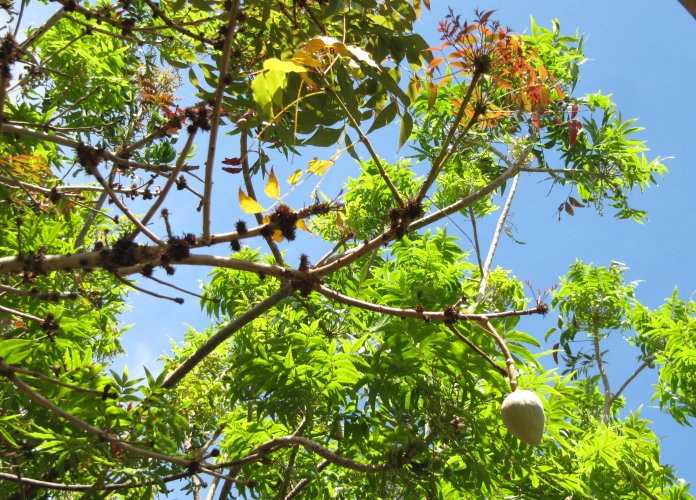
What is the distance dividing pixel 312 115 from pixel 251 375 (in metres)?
1.37

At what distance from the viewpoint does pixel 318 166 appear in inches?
71.1

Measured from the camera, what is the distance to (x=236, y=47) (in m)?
2.74

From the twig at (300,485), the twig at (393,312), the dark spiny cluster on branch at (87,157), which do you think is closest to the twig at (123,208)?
the dark spiny cluster on branch at (87,157)

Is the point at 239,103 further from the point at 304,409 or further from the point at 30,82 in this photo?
the point at 30,82

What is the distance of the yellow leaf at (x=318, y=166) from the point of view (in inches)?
70.4

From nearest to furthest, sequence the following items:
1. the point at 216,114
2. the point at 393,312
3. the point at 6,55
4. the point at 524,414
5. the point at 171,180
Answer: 1. the point at 216,114
2. the point at 171,180
3. the point at 6,55
4. the point at 393,312
5. the point at 524,414

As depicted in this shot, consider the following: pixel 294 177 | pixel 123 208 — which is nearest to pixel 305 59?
pixel 294 177

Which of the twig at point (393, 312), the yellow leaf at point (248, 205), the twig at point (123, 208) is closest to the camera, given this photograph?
the twig at point (123, 208)

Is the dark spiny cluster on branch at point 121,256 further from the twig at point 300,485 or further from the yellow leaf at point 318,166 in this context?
the twig at point 300,485

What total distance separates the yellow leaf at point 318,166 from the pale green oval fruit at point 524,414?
2.64 ft

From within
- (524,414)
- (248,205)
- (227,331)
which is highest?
(227,331)

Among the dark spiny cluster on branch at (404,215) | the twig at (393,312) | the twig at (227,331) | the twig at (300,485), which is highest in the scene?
the twig at (227,331)

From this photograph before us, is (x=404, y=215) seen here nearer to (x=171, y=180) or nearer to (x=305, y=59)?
(x=305, y=59)

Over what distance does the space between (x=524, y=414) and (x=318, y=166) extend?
87 centimetres
